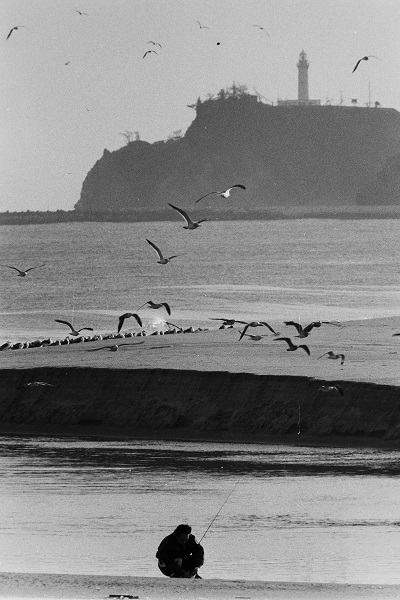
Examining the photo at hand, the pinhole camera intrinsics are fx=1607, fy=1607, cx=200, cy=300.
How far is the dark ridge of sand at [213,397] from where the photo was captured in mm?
25312

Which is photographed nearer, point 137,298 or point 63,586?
point 63,586

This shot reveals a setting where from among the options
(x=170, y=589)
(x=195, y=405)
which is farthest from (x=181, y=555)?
(x=195, y=405)

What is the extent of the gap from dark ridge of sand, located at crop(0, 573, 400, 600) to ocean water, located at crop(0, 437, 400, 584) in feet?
8.78

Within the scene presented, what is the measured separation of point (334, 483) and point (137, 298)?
5898cm

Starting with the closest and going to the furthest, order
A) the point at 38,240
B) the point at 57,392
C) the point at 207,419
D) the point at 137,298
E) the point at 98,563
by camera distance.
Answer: the point at 98,563, the point at 207,419, the point at 57,392, the point at 137,298, the point at 38,240

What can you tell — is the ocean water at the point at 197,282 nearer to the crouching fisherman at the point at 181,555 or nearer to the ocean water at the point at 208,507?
Result: the ocean water at the point at 208,507

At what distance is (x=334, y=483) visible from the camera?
21531 mm

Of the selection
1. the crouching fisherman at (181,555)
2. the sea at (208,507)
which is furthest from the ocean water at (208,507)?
the crouching fisherman at (181,555)

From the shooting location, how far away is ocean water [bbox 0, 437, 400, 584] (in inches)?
667

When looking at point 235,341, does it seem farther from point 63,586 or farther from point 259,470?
point 63,586

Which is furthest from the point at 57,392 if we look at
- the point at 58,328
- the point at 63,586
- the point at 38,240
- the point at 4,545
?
the point at 38,240

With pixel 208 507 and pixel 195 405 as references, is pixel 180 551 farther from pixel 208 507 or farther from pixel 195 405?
pixel 195 405

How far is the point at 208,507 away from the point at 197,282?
74137mm

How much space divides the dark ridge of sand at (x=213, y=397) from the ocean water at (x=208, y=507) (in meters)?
0.78
